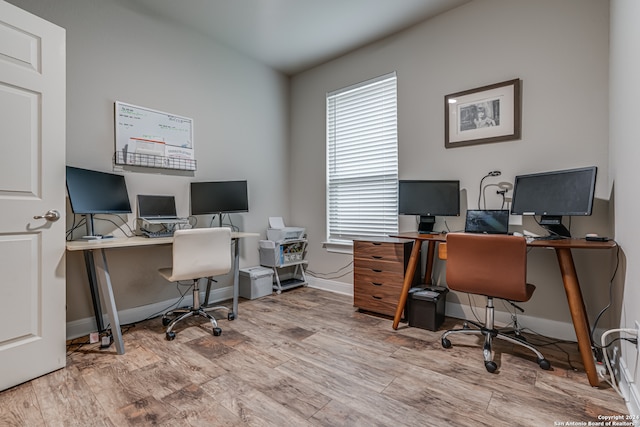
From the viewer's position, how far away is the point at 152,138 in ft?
9.27

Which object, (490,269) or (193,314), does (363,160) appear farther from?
(193,314)

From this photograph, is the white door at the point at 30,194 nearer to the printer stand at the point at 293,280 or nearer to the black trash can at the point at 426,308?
the printer stand at the point at 293,280

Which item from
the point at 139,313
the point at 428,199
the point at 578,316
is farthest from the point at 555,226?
the point at 139,313

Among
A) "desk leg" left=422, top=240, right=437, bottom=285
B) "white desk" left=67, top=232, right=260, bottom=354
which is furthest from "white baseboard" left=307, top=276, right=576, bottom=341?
"white desk" left=67, top=232, right=260, bottom=354

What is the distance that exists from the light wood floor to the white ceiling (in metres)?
2.89

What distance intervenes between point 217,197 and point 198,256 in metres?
0.91

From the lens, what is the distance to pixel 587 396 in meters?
1.60

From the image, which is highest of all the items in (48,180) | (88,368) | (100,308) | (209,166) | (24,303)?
(209,166)

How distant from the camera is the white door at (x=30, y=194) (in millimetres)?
1711

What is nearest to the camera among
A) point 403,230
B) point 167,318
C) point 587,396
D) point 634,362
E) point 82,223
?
point 634,362

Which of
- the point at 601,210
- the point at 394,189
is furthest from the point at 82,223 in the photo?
the point at 601,210

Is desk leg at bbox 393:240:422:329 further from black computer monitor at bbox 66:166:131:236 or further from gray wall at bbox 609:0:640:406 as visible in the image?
black computer monitor at bbox 66:166:131:236

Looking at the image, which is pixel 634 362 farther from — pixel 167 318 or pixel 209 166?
pixel 209 166

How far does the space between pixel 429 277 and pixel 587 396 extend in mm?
1378
